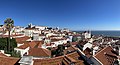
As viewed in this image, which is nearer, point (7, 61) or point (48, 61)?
point (7, 61)

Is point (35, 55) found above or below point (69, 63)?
below

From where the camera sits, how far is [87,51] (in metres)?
36.7

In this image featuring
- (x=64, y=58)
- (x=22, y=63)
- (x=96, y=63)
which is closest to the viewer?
(x=22, y=63)

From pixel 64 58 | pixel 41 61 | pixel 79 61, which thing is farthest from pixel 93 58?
pixel 41 61

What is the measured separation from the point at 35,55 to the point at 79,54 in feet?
83.1

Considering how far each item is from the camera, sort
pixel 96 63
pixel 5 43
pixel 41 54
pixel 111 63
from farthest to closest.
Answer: pixel 5 43
pixel 41 54
pixel 111 63
pixel 96 63

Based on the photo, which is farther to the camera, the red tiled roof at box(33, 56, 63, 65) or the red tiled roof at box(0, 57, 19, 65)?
the red tiled roof at box(33, 56, 63, 65)

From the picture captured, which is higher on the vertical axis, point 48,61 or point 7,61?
point 7,61

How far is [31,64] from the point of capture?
2155cm

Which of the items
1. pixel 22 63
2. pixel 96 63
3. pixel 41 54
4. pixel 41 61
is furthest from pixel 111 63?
pixel 41 54

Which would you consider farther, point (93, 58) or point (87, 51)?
point (87, 51)

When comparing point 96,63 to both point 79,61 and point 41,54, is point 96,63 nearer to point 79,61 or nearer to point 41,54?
point 79,61

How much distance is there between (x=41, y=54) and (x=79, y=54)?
2437 cm

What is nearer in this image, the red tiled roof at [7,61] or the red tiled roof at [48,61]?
the red tiled roof at [7,61]
